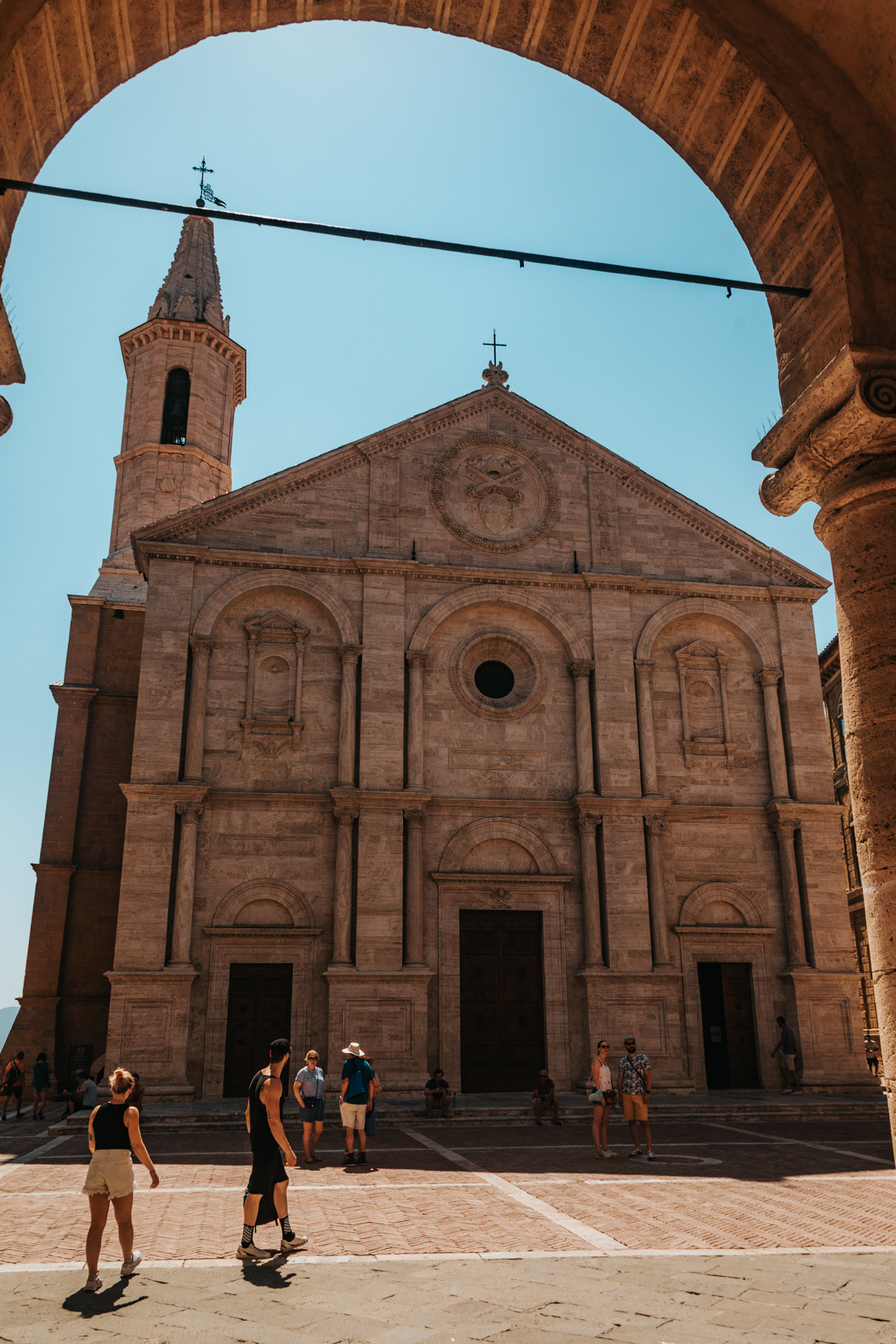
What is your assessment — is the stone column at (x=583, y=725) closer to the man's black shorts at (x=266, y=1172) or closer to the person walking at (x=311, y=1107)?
the person walking at (x=311, y=1107)

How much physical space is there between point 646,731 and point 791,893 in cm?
479

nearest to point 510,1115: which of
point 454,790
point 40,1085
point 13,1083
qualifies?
point 454,790

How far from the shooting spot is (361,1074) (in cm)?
1368

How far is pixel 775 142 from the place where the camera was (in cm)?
660

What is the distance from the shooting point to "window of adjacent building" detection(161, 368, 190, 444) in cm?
3209

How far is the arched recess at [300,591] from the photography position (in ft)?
75.3

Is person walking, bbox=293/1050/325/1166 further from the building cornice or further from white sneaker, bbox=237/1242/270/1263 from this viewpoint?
the building cornice

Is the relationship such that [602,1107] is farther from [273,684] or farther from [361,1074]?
[273,684]

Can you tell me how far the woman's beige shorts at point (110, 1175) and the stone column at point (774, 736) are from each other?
1874 centimetres

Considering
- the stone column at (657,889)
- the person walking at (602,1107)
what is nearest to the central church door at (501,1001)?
the stone column at (657,889)

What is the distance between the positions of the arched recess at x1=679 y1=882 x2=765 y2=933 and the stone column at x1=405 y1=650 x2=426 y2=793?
21.7ft

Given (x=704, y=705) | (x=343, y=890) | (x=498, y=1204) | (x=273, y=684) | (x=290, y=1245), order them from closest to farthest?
(x=290, y=1245) < (x=498, y=1204) < (x=343, y=890) < (x=273, y=684) < (x=704, y=705)

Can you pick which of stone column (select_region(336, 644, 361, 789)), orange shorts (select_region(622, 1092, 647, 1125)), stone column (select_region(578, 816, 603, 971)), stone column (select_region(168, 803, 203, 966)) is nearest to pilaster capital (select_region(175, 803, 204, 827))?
stone column (select_region(168, 803, 203, 966))

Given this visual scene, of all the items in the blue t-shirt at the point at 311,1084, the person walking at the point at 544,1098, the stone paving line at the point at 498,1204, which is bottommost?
the stone paving line at the point at 498,1204
